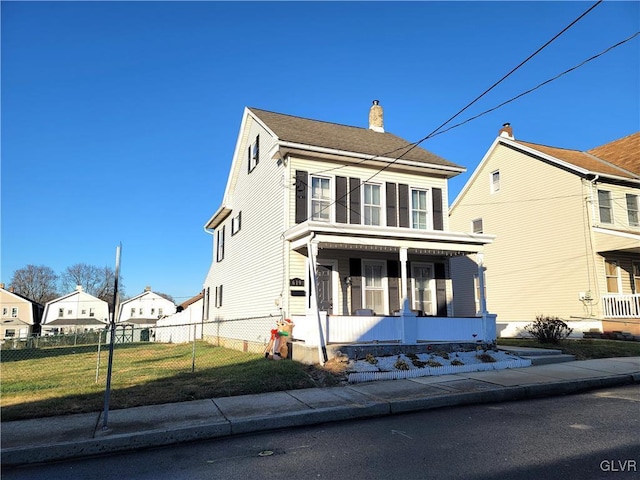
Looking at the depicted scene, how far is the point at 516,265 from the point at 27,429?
19.8 m

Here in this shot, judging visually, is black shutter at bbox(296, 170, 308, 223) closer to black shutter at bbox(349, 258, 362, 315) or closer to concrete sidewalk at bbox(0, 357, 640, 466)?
black shutter at bbox(349, 258, 362, 315)

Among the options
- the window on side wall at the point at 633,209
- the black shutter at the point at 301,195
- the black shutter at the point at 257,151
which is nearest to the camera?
the black shutter at the point at 301,195

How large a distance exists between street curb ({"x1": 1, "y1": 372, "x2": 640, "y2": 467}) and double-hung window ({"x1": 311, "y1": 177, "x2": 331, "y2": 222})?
7438mm

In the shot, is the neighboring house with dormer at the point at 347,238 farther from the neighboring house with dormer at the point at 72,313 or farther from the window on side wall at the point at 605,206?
the neighboring house with dormer at the point at 72,313

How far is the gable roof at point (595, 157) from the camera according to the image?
62.3 ft

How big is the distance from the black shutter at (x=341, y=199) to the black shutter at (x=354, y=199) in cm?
21

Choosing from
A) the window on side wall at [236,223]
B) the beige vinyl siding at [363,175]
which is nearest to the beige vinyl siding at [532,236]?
the beige vinyl siding at [363,175]

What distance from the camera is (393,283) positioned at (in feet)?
47.1

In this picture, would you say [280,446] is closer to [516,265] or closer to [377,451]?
[377,451]

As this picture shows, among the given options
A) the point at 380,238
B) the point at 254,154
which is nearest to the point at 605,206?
the point at 380,238

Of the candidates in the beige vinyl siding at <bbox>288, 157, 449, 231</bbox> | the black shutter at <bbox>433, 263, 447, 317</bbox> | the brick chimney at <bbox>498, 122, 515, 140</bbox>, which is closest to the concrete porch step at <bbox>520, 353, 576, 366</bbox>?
the black shutter at <bbox>433, 263, 447, 317</bbox>

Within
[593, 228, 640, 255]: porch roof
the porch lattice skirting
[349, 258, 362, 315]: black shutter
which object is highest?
[593, 228, 640, 255]: porch roof

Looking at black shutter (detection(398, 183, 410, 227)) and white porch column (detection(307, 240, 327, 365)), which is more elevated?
black shutter (detection(398, 183, 410, 227))

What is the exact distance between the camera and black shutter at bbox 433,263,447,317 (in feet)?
48.6
